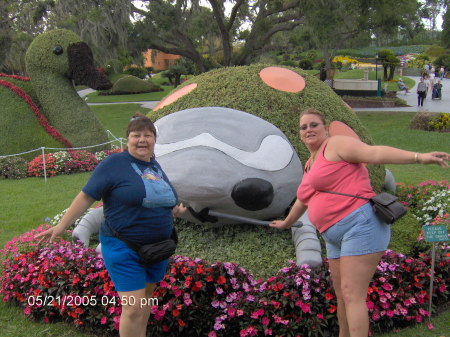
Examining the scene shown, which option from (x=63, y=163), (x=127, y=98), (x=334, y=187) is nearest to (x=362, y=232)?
(x=334, y=187)

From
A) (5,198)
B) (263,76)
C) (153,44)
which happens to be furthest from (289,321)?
(153,44)

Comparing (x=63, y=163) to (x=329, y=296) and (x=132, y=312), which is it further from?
(x=132, y=312)

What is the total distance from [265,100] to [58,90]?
22.7 ft

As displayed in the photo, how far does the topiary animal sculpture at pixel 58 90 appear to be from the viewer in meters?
9.88

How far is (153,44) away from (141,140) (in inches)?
588

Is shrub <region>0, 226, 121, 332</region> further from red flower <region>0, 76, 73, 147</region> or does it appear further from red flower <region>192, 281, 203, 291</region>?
red flower <region>0, 76, 73, 147</region>

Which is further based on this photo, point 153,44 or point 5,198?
point 153,44

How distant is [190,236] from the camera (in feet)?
14.0

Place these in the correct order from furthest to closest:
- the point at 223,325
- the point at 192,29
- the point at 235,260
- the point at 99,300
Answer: the point at 192,29
the point at 235,260
the point at 99,300
the point at 223,325

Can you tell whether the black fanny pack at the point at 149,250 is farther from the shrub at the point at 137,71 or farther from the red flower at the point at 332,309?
the shrub at the point at 137,71

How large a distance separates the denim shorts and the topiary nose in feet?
4.08

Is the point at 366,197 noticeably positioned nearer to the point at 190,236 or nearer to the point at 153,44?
the point at 190,236

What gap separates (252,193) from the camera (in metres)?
3.61

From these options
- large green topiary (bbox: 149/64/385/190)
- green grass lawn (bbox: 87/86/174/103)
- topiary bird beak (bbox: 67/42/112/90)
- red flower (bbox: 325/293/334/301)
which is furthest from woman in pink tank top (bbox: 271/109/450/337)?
green grass lawn (bbox: 87/86/174/103)
